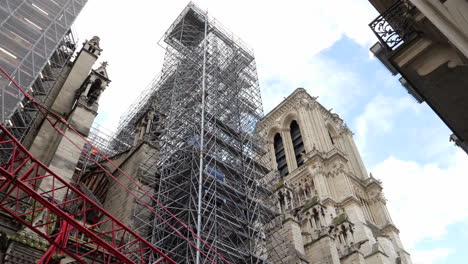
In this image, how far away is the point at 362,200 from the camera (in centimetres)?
3189

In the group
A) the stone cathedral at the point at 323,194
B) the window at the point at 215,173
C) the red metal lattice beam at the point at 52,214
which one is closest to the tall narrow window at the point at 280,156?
the stone cathedral at the point at 323,194

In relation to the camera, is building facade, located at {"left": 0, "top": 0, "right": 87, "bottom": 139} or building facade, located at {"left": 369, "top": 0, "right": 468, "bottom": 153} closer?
building facade, located at {"left": 369, "top": 0, "right": 468, "bottom": 153}

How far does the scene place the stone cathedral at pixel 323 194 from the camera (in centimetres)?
1867

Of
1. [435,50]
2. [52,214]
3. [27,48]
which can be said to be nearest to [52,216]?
[52,214]

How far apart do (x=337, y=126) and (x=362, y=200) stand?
36.5ft

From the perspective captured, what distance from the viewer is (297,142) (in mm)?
37625

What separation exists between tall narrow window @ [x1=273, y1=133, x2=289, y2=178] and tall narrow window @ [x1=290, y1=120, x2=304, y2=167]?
49.8 inches

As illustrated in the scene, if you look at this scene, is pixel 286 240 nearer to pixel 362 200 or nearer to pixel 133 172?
pixel 133 172

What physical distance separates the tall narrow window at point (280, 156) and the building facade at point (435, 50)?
28595 mm

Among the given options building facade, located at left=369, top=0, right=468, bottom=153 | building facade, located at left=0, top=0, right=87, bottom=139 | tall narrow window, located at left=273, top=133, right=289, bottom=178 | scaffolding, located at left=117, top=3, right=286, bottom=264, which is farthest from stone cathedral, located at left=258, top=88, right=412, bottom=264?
building facade, located at left=0, top=0, right=87, bottom=139

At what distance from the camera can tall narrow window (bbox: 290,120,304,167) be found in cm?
3564

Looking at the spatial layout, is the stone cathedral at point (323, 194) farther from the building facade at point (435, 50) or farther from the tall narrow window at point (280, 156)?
the building facade at point (435, 50)

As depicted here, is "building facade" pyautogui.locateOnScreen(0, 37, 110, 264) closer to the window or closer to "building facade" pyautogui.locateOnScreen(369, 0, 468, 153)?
the window

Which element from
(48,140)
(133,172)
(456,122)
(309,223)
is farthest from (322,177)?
(456,122)
